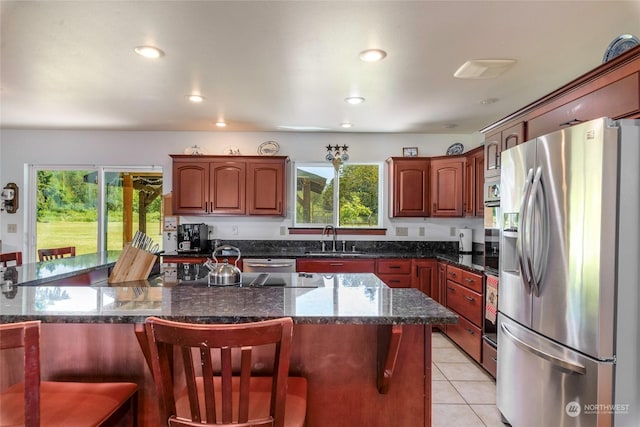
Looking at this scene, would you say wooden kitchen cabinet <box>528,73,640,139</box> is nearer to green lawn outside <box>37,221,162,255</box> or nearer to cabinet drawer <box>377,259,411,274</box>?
cabinet drawer <box>377,259,411,274</box>

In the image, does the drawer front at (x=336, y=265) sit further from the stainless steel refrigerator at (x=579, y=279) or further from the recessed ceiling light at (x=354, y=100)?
the stainless steel refrigerator at (x=579, y=279)

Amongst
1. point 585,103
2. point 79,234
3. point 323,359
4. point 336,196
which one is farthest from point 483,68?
point 79,234

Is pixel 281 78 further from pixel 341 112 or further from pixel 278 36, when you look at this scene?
pixel 341 112

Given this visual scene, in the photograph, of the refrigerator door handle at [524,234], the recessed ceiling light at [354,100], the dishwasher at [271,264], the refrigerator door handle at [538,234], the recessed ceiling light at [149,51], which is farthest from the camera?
the dishwasher at [271,264]

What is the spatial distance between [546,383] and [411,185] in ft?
9.51

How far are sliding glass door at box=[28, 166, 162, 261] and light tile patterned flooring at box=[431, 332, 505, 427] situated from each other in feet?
13.1

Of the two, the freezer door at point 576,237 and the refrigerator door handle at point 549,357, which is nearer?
the freezer door at point 576,237

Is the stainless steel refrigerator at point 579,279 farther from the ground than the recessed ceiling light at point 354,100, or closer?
closer

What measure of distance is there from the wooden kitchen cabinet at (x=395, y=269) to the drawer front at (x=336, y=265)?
0.11 metres

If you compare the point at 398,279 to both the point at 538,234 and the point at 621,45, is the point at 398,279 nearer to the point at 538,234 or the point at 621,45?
the point at 538,234

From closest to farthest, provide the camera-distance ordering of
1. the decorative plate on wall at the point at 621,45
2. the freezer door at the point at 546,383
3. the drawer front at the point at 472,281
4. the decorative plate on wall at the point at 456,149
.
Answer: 1. the freezer door at the point at 546,383
2. the decorative plate on wall at the point at 621,45
3. the drawer front at the point at 472,281
4. the decorative plate on wall at the point at 456,149

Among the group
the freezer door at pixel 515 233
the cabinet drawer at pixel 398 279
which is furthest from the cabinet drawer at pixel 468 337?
the freezer door at pixel 515 233

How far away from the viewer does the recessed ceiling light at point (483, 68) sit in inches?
97.0

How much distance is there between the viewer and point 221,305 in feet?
4.57
